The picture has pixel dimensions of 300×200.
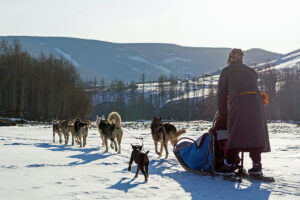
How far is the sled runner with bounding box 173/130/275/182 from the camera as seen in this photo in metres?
6.07

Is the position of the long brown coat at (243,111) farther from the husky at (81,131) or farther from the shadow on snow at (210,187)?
the husky at (81,131)

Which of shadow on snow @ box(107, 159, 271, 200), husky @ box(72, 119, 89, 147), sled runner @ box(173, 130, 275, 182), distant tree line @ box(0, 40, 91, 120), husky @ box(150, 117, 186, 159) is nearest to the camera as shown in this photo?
shadow on snow @ box(107, 159, 271, 200)

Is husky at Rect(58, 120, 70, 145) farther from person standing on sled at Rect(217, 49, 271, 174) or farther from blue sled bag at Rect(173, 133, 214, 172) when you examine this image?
person standing on sled at Rect(217, 49, 271, 174)

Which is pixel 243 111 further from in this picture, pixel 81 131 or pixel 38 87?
pixel 38 87

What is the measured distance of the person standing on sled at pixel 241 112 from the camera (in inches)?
224

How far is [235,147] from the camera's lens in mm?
5699

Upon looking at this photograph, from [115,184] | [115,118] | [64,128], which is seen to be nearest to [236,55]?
[115,184]

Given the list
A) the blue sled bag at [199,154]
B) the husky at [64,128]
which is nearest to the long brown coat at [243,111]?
the blue sled bag at [199,154]

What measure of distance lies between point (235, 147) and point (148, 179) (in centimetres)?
178

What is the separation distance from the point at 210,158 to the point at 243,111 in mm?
1266

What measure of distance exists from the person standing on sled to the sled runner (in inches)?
5.6

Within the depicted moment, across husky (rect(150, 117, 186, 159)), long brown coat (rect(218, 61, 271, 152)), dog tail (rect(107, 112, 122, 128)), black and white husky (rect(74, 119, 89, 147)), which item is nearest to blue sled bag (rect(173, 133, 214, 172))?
long brown coat (rect(218, 61, 271, 152))

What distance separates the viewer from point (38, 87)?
49656 mm

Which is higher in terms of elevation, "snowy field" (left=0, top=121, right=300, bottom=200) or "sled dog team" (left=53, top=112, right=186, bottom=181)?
"sled dog team" (left=53, top=112, right=186, bottom=181)
